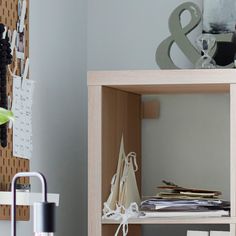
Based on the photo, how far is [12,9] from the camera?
2166 mm

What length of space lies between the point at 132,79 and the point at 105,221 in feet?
1.44

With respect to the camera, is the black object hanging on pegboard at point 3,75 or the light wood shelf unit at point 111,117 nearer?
the black object hanging on pegboard at point 3,75

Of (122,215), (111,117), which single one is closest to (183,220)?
(122,215)

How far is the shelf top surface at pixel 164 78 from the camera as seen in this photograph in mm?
2188

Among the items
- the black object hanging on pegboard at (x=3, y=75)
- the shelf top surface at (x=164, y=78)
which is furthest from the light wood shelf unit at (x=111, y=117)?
the black object hanging on pegboard at (x=3, y=75)

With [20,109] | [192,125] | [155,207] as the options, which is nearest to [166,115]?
[192,125]

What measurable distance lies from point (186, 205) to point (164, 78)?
1.31 feet

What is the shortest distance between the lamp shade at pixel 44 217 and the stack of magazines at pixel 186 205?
1.19m

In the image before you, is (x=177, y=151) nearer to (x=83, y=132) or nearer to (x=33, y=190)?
(x=83, y=132)

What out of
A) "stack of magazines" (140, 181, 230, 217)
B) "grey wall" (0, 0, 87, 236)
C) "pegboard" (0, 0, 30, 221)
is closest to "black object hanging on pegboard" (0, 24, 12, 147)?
"pegboard" (0, 0, 30, 221)

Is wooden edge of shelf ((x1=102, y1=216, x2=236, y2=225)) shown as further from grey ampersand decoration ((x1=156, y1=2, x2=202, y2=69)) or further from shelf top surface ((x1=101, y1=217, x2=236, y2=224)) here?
grey ampersand decoration ((x1=156, y1=2, x2=202, y2=69))

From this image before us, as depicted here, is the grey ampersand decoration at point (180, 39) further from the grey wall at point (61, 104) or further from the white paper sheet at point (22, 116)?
the white paper sheet at point (22, 116)

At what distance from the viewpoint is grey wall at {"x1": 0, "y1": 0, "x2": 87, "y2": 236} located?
238 centimetres

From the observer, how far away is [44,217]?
1089 millimetres
